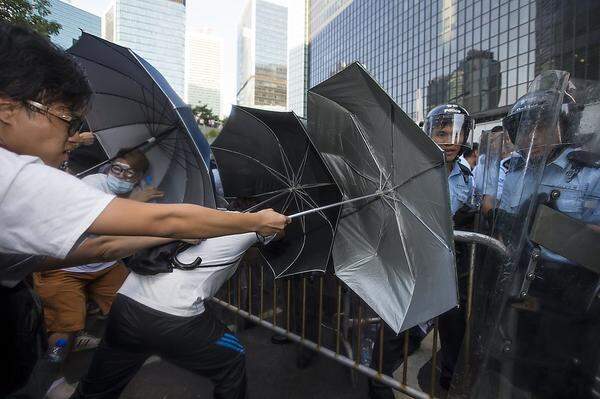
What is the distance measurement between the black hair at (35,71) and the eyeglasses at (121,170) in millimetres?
2097

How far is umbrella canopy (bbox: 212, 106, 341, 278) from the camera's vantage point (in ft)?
8.11

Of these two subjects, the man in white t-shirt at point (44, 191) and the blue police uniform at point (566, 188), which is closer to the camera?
the man in white t-shirt at point (44, 191)

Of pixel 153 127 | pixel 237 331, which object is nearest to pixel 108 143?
pixel 153 127

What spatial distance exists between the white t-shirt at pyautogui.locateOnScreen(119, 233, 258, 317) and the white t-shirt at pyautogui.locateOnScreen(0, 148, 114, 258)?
1.05 m

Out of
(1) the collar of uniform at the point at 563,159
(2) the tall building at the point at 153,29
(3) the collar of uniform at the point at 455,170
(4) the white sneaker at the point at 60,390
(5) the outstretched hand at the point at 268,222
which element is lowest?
(4) the white sneaker at the point at 60,390

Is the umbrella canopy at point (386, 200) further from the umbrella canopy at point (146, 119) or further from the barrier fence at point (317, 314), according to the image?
the umbrella canopy at point (146, 119)

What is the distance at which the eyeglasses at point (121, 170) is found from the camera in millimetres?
3194

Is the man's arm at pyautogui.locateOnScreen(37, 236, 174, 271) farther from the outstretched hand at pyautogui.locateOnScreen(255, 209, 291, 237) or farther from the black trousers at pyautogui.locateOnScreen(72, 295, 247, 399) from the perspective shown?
the outstretched hand at pyautogui.locateOnScreen(255, 209, 291, 237)

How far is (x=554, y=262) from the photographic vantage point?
1.30 m

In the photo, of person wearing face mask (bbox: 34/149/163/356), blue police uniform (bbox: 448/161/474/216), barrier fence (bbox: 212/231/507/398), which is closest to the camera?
barrier fence (bbox: 212/231/507/398)

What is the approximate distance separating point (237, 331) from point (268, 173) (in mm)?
1873

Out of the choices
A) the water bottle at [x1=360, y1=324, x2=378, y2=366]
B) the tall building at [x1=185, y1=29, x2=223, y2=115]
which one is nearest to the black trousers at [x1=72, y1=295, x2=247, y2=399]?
the water bottle at [x1=360, y1=324, x2=378, y2=366]

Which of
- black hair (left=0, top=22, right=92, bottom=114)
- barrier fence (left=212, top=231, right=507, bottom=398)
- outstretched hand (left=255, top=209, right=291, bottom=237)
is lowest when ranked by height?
barrier fence (left=212, top=231, right=507, bottom=398)

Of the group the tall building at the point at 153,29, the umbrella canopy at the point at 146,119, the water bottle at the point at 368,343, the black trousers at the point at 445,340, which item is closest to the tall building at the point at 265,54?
the tall building at the point at 153,29
